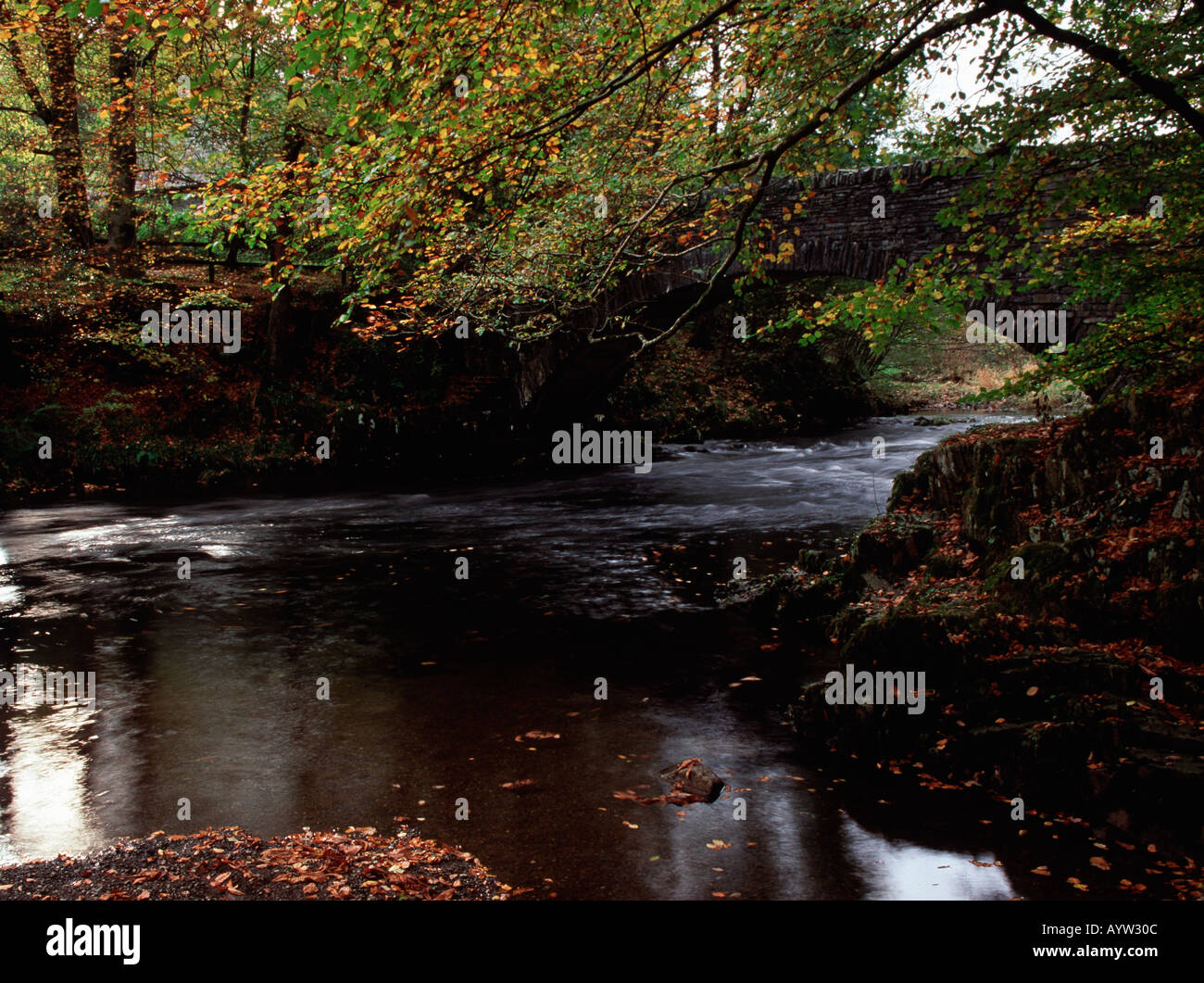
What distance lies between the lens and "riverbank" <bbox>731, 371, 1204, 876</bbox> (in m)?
4.91

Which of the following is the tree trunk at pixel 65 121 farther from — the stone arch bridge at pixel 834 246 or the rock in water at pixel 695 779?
the rock in water at pixel 695 779

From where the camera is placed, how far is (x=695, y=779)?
17.6 feet

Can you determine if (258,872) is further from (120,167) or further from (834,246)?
(120,167)

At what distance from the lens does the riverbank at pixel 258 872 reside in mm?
3701

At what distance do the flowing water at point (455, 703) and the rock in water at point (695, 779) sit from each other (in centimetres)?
12

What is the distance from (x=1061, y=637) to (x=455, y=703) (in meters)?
4.45

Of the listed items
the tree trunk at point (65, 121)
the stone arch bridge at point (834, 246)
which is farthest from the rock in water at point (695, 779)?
the tree trunk at point (65, 121)

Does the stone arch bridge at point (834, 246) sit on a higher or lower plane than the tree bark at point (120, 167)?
lower

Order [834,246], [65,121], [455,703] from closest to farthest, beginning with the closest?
[455,703]
[834,246]
[65,121]

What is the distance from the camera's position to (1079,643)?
19.5 feet

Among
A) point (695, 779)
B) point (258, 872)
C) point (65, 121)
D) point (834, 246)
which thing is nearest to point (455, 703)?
point (695, 779)

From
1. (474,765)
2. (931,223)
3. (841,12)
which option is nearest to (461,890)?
(474,765)

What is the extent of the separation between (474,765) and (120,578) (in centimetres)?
732

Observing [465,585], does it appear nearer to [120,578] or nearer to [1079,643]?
[120,578]
